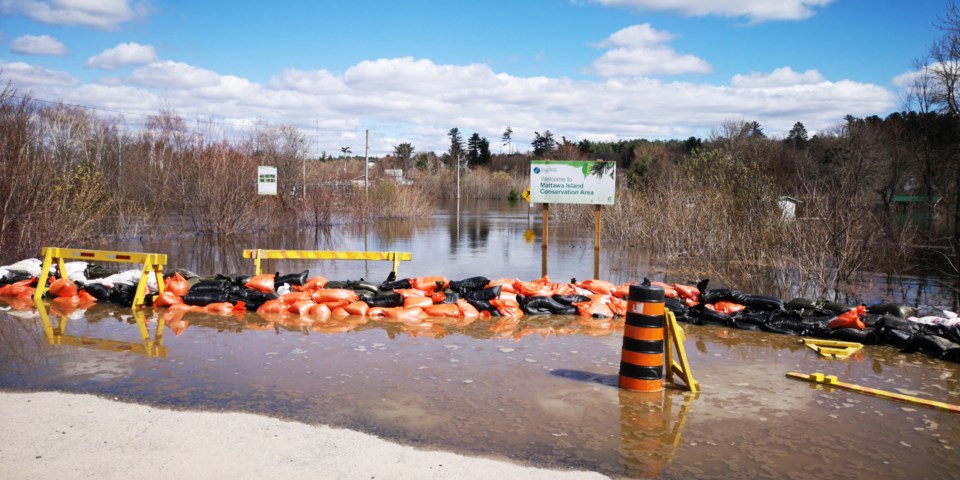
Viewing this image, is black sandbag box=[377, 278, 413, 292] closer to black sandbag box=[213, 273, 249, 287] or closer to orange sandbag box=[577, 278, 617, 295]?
black sandbag box=[213, 273, 249, 287]

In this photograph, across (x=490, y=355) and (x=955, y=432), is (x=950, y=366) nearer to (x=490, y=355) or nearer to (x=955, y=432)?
(x=955, y=432)

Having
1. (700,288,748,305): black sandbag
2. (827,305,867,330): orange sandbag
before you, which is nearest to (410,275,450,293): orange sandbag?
(700,288,748,305): black sandbag

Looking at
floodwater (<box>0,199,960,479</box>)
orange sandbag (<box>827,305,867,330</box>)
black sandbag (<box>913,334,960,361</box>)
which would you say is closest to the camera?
floodwater (<box>0,199,960,479</box>)

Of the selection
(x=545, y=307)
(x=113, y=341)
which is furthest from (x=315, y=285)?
(x=545, y=307)

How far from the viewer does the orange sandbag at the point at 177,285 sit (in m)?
11.4

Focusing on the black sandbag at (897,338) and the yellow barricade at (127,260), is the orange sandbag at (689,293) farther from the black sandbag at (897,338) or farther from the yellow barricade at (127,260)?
the yellow barricade at (127,260)

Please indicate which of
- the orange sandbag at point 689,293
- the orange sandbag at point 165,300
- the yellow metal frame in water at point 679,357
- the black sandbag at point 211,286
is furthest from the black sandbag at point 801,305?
the orange sandbag at point 165,300

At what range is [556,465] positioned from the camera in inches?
195

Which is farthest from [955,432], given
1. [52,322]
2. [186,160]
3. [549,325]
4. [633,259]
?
[186,160]

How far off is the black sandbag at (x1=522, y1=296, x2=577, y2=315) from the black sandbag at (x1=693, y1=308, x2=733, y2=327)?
6.30ft

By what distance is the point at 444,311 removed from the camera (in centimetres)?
1077

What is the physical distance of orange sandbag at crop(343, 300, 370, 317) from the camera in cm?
1073

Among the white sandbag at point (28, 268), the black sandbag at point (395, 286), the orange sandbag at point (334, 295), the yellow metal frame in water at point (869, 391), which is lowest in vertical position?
the yellow metal frame in water at point (869, 391)

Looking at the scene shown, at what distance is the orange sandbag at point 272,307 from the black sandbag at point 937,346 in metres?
8.90
